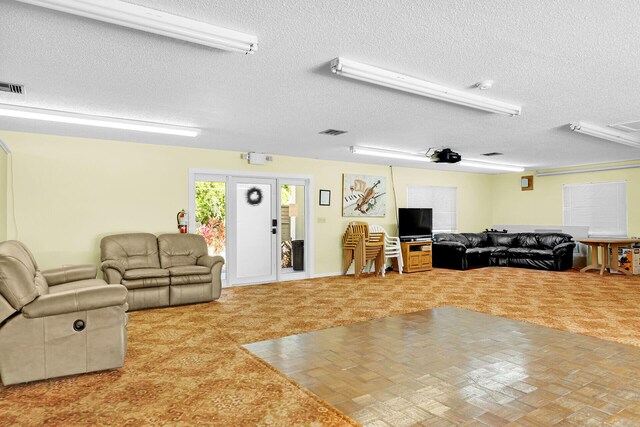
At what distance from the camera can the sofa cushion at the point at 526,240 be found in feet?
31.3

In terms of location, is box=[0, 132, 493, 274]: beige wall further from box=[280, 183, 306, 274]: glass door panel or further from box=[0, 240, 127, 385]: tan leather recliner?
box=[0, 240, 127, 385]: tan leather recliner

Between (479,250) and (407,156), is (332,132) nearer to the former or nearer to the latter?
(407,156)

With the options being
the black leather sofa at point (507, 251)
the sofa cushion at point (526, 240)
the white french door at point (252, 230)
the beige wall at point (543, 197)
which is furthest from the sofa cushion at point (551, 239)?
the white french door at point (252, 230)

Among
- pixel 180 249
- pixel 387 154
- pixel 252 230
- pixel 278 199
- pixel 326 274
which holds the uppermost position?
pixel 387 154

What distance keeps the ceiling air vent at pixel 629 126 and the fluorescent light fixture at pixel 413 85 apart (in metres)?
1.95

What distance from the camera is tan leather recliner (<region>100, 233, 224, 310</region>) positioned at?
17.4 feet

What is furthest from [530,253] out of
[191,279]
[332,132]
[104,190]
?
[104,190]

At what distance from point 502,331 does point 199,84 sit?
397cm

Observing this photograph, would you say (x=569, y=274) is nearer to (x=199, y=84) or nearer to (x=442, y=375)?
(x=442, y=375)

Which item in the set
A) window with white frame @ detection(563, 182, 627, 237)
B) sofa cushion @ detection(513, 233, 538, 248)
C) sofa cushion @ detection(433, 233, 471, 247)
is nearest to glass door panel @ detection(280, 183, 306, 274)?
sofa cushion @ detection(433, 233, 471, 247)

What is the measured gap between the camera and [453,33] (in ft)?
8.59

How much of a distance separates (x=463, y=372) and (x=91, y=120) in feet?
15.6

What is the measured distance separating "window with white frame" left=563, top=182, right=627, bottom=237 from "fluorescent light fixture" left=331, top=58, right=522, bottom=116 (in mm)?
6465

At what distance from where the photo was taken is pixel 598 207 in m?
9.18
